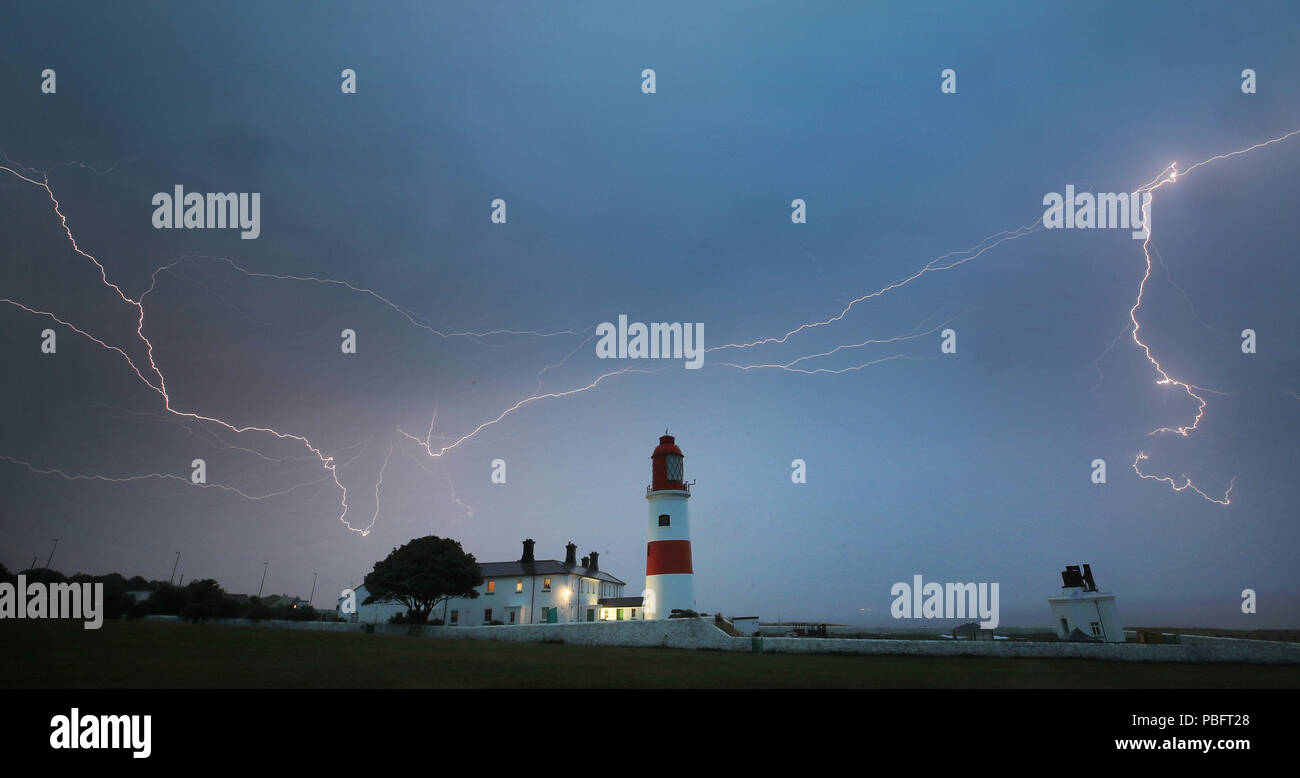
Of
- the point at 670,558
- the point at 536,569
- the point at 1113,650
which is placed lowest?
the point at 536,569

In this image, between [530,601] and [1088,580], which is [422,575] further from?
[1088,580]

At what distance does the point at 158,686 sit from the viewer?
11.0m

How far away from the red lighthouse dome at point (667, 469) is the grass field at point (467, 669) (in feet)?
45.2

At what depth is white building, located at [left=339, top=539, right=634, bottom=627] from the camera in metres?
46.6

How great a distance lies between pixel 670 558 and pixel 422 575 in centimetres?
1882

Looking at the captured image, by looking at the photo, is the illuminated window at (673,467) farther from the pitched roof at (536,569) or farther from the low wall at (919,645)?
the pitched roof at (536,569)

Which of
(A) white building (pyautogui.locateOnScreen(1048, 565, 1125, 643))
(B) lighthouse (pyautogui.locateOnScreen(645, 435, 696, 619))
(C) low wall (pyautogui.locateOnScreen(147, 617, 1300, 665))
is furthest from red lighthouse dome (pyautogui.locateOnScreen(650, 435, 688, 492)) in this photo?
(A) white building (pyautogui.locateOnScreen(1048, 565, 1125, 643))

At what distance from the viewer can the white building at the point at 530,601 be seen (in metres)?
46.6

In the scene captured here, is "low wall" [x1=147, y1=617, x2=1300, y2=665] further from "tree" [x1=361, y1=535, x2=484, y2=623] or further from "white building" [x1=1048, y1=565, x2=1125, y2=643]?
"tree" [x1=361, y1=535, x2=484, y2=623]

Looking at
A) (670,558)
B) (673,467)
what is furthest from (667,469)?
(670,558)

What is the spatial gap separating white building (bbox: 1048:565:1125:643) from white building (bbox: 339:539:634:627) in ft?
89.8

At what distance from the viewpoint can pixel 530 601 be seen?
47031 millimetres

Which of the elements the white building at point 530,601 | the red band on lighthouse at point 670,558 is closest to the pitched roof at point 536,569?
the white building at point 530,601
